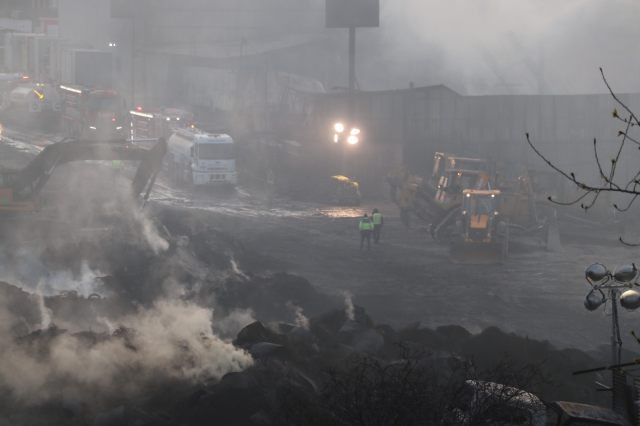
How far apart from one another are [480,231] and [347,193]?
1118 cm

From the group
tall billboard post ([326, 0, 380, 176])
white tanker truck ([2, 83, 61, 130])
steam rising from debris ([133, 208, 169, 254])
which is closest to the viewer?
steam rising from debris ([133, 208, 169, 254])

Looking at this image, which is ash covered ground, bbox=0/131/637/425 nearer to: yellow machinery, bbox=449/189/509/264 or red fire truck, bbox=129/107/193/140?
yellow machinery, bbox=449/189/509/264

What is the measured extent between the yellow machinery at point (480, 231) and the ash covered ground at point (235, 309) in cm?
52

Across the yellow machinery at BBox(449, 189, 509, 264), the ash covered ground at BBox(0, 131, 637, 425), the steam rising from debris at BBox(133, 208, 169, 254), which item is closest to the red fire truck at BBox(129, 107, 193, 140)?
the ash covered ground at BBox(0, 131, 637, 425)

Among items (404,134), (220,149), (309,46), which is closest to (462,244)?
(404,134)

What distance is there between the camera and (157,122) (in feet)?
131

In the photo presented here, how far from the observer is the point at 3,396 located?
9.77 m

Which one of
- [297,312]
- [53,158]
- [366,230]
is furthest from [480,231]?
[53,158]

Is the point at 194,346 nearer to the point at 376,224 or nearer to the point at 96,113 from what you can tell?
the point at 376,224

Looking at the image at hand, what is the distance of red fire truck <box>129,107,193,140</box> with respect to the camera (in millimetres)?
40094

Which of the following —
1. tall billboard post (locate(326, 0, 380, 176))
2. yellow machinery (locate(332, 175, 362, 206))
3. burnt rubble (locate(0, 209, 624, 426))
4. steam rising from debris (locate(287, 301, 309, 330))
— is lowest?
steam rising from debris (locate(287, 301, 309, 330))

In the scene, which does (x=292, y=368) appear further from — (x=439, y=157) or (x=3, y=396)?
(x=439, y=157)

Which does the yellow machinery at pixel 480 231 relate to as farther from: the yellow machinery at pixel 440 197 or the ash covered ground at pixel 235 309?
the yellow machinery at pixel 440 197

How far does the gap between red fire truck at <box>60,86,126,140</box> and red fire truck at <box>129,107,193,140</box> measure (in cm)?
102
